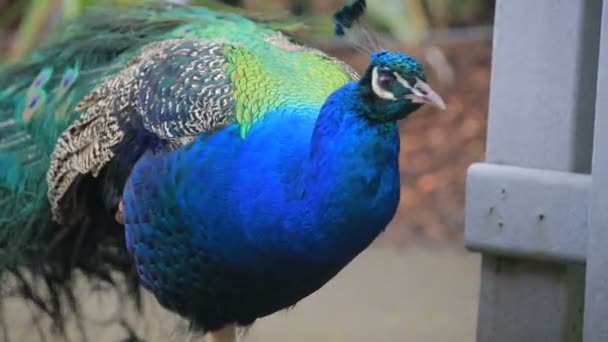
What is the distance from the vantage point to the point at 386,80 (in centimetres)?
265

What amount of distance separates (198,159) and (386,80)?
60cm

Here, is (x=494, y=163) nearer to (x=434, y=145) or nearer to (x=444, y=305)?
(x=444, y=305)

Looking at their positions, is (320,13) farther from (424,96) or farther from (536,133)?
(424,96)

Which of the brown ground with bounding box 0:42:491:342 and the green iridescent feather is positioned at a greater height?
the green iridescent feather

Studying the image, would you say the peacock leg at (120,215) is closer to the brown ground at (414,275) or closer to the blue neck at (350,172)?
the brown ground at (414,275)

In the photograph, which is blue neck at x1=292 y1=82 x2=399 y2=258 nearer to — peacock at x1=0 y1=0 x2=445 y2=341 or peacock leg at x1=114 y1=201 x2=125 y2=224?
peacock at x1=0 y1=0 x2=445 y2=341

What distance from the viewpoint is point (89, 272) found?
12.6 ft

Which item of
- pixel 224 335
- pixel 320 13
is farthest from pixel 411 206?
pixel 224 335

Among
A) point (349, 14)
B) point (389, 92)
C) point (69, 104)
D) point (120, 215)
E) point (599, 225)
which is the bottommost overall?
point (120, 215)

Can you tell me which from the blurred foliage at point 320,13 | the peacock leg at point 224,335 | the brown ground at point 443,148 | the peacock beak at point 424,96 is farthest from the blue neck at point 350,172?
the brown ground at point 443,148

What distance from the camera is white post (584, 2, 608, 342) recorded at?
2791 millimetres

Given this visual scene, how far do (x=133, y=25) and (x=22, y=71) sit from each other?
1.21ft

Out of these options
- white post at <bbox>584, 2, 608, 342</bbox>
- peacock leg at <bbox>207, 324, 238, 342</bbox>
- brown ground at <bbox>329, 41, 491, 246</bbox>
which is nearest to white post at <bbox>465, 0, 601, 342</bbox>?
white post at <bbox>584, 2, 608, 342</bbox>

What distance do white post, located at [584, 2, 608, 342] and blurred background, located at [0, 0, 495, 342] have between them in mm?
548
